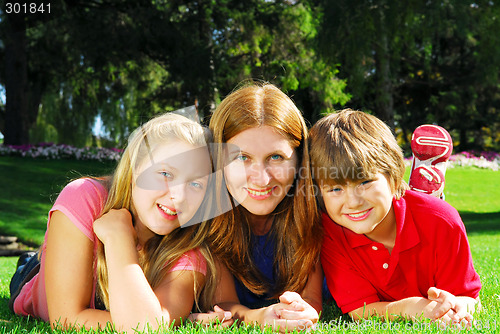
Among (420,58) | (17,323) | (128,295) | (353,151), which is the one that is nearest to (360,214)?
(353,151)

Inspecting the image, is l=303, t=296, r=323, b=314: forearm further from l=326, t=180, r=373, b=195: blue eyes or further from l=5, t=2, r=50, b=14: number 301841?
l=5, t=2, r=50, b=14: number 301841

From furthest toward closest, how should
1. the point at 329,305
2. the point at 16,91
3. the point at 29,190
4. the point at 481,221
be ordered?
the point at 16,91
the point at 29,190
the point at 481,221
the point at 329,305

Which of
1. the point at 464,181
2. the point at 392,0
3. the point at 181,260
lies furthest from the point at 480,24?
the point at 181,260

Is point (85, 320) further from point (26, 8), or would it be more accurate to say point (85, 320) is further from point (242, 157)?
point (26, 8)

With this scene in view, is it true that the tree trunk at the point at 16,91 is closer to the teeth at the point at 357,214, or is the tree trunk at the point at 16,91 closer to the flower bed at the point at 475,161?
the teeth at the point at 357,214

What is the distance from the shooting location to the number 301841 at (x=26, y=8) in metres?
11.7

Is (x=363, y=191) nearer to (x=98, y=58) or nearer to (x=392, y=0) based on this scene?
(x=392, y=0)

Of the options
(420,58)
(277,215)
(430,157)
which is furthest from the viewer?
(420,58)

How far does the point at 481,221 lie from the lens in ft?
36.8

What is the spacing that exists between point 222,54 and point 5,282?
1151 centimetres

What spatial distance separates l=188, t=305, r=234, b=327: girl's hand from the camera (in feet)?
8.02

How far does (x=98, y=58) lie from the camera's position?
1367 cm

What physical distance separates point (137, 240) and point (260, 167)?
788 mm

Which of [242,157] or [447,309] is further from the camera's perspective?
[242,157]
